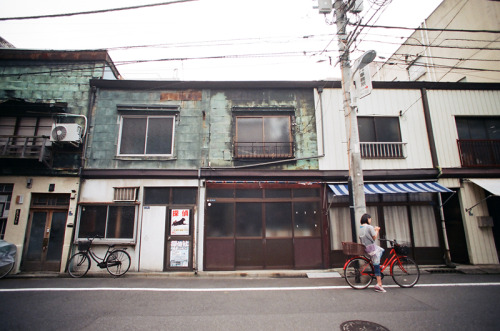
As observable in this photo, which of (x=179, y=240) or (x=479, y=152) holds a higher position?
(x=479, y=152)

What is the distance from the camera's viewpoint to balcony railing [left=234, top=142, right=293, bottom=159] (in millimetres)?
10250

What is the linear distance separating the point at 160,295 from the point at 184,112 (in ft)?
24.2

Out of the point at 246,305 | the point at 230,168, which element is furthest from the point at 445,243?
the point at 230,168

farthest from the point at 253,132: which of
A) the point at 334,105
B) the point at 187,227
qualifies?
the point at 187,227

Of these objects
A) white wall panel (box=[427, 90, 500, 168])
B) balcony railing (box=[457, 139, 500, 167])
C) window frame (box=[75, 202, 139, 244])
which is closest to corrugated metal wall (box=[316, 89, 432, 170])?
white wall panel (box=[427, 90, 500, 168])

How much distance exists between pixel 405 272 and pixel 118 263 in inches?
372

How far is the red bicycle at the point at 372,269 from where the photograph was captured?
6.56 metres

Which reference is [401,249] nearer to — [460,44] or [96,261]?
[96,261]

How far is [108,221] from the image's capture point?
9.60 meters

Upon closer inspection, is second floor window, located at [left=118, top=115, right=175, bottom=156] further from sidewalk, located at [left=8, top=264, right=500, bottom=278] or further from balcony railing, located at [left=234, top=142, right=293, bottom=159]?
sidewalk, located at [left=8, top=264, right=500, bottom=278]

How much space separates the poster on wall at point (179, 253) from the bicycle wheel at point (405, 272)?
7.16 m

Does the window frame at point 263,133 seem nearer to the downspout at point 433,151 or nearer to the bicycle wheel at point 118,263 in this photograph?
the bicycle wheel at point 118,263

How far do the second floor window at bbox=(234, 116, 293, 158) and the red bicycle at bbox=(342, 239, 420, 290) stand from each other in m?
4.83

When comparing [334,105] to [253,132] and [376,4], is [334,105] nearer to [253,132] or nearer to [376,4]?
[253,132]
